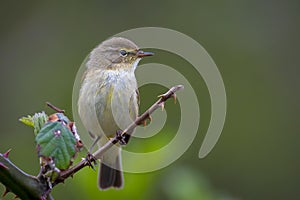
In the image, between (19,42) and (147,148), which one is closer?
(147,148)

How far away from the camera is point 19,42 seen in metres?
8.67

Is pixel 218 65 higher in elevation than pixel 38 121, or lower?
higher

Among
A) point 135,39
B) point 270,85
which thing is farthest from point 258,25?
point 135,39

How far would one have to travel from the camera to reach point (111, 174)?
183 inches

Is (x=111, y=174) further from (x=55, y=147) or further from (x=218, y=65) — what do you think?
(x=218, y=65)

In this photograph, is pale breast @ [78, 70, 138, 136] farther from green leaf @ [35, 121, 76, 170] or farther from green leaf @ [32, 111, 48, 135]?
green leaf @ [35, 121, 76, 170]

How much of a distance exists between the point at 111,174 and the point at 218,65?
394 centimetres

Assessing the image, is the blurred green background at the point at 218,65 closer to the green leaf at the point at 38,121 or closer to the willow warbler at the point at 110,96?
the willow warbler at the point at 110,96

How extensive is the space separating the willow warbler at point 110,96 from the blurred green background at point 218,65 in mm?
2319

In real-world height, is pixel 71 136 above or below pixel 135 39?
below

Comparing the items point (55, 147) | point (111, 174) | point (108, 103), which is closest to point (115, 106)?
point (108, 103)

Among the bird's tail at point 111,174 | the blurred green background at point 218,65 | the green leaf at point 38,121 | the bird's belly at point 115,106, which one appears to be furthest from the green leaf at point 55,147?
the blurred green background at point 218,65

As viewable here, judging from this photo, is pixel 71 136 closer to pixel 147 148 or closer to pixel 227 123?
pixel 147 148

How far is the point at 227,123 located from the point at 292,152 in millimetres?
973
